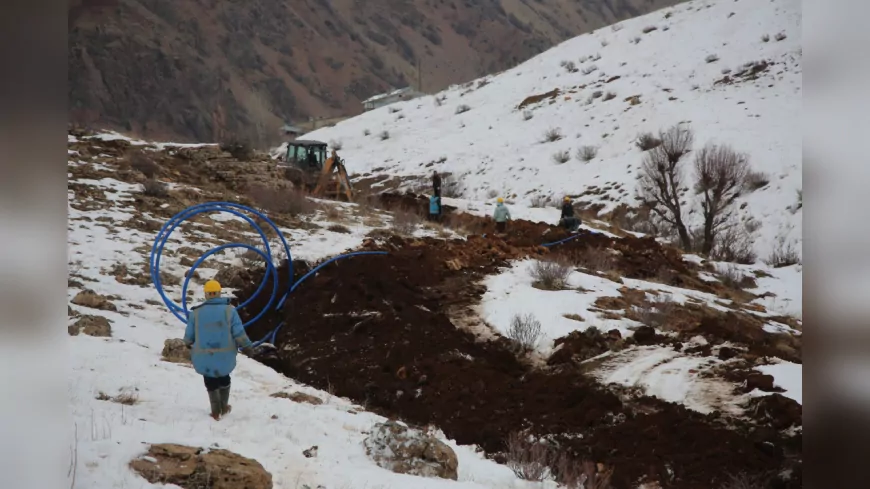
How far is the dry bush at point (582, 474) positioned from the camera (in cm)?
554

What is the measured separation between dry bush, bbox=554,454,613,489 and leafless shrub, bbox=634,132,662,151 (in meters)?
21.0

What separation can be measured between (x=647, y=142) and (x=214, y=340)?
76.6 ft

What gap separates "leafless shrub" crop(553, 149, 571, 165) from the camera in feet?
93.1

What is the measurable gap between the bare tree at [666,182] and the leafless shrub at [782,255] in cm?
218

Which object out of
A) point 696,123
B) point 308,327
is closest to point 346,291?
point 308,327

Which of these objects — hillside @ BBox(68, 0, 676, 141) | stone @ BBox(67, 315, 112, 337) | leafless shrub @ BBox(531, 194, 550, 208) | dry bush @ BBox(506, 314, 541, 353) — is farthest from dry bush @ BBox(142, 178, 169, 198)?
hillside @ BBox(68, 0, 676, 141)

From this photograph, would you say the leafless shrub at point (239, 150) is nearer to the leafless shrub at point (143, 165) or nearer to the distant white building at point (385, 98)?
the leafless shrub at point (143, 165)

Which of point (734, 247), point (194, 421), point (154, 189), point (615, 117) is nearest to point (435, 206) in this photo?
point (154, 189)

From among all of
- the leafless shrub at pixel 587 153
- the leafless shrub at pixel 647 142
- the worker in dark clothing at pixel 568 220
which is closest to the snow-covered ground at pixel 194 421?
the worker in dark clothing at pixel 568 220

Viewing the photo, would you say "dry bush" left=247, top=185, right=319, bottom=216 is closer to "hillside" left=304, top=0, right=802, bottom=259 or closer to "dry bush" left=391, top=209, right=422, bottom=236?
"dry bush" left=391, top=209, right=422, bottom=236

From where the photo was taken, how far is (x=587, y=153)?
27.8m

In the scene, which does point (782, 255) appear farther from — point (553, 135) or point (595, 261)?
point (553, 135)
